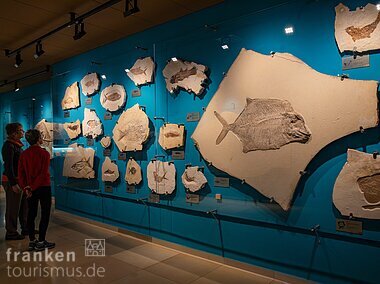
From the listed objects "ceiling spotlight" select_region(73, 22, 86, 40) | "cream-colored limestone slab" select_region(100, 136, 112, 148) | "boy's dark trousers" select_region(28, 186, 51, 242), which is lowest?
"boy's dark trousers" select_region(28, 186, 51, 242)

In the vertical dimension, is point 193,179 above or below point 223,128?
below

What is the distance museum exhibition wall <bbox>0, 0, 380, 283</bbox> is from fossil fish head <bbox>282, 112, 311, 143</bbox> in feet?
0.03

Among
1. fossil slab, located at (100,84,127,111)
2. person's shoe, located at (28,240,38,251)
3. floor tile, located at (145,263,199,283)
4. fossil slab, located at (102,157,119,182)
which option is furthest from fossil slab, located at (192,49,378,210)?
person's shoe, located at (28,240,38,251)

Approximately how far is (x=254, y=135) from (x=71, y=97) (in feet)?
10.5

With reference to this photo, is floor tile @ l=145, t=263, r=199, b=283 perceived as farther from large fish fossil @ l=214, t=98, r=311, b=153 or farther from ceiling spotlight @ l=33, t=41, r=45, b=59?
ceiling spotlight @ l=33, t=41, r=45, b=59

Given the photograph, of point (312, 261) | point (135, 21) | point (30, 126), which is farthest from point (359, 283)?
point (30, 126)

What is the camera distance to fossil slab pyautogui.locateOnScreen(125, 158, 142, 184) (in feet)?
11.4

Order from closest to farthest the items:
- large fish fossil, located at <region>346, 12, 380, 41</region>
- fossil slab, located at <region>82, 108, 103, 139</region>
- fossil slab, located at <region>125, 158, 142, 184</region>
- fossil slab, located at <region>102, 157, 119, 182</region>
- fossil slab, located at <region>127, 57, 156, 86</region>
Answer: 1. large fish fossil, located at <region>346, 12, 380, 41</region>
2. fossil slab, located at <region>127, 57, 156, 86</region>
3. fossil slab, located at <region>125, 158, 142, 184</region>
4. fossil slab, located at <region>102, 157, 119, 182</region>
5. fossil slab, located at <region>82, 108, 103, 139</region>

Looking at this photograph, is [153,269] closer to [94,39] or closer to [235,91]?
[235,91]

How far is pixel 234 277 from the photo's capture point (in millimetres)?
2455

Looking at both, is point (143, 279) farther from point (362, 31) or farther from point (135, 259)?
point (362, 31)

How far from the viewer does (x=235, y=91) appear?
2.57 m

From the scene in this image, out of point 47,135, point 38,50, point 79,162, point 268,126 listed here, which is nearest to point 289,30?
point 268,126

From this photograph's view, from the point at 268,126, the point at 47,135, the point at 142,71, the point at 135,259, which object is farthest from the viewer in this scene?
the point at 47,135
